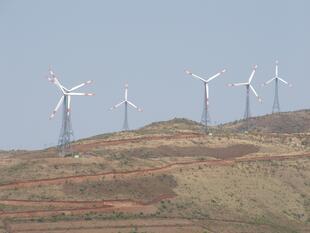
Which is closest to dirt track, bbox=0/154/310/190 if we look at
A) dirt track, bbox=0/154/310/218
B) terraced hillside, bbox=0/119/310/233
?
dirt track, bbox=0/154/310/218

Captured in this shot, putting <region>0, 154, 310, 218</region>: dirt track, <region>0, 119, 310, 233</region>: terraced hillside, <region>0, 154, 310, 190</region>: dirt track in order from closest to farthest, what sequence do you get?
<region>0, 119, 310, 233</region>: terraced hillside < <region>0, 154, 310, 218</region>: dirt track < <region>0, 154, 310, 190</region>: dirt track

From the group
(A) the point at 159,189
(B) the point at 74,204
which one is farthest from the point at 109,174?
(B) the point at 74,204

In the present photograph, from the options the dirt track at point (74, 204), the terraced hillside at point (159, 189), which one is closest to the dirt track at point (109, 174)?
the dirt track at point (74, 204)

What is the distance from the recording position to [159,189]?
113562 millimetres

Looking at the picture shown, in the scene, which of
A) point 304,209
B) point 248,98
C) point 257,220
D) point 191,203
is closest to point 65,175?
point 191,203

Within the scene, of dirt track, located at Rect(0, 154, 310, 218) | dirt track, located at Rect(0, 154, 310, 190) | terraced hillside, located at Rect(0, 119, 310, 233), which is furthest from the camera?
dirt track, located at Rect(0, 154, 310, 190)

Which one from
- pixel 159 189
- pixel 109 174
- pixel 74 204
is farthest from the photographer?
pixel 109 174

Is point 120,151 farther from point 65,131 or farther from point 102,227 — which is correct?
point 102,227

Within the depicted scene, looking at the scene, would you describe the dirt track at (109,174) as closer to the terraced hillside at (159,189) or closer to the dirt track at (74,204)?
the dirt track at (74,204)

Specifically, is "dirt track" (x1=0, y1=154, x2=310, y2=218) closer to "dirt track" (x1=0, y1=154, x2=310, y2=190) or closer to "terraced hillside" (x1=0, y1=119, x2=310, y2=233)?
"dirt track" (x1=0, y1=154, x2=310, y2=190)

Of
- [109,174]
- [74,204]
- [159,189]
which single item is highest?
[109,174]

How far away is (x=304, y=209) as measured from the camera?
12238cm

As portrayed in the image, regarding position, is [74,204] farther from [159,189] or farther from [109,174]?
[159,189]

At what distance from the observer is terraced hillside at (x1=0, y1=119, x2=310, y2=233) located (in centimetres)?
9788
